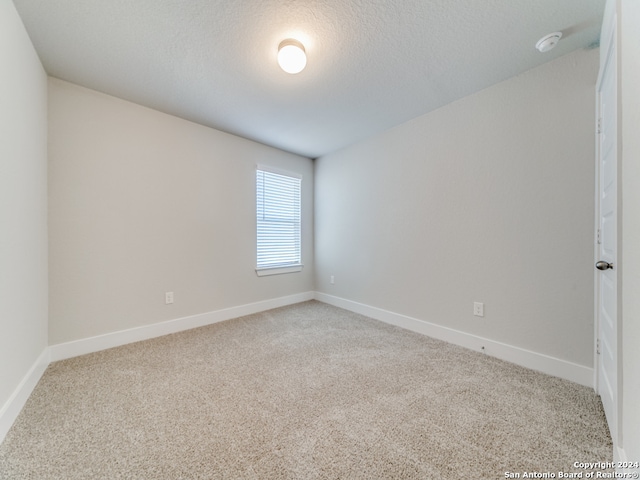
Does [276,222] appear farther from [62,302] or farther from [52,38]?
[52,38]

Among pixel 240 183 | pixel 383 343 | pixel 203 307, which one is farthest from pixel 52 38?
pixel 383 343

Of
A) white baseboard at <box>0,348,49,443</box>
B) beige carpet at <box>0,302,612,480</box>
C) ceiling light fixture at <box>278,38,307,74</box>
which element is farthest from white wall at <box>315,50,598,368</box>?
white baseboard at <box>0,348,49,443</box>

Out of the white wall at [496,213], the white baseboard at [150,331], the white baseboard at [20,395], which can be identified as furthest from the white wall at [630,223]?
the white baseboard at [150,331]

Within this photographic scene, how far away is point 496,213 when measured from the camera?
2154 millimetres

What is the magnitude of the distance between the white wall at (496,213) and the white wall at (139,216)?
1.71 metres

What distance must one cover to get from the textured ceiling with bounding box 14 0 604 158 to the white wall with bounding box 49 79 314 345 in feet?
0.98

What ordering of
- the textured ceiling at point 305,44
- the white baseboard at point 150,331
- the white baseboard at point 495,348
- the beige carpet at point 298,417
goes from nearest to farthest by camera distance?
the beige carpet at point 298,417 < the textured ceiling at point 305,44 < the white baseboard at point 495,348 < the white baseboard at point 150,331

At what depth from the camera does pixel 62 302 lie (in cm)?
213

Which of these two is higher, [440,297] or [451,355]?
[440,297]

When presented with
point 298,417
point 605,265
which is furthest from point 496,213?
point 298,417

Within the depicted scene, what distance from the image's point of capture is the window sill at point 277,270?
137 inches

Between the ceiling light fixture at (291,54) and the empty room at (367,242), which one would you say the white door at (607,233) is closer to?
the empty room at (367,242)

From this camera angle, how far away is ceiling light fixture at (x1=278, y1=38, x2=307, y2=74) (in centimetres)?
166

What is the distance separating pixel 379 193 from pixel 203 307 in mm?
2522
